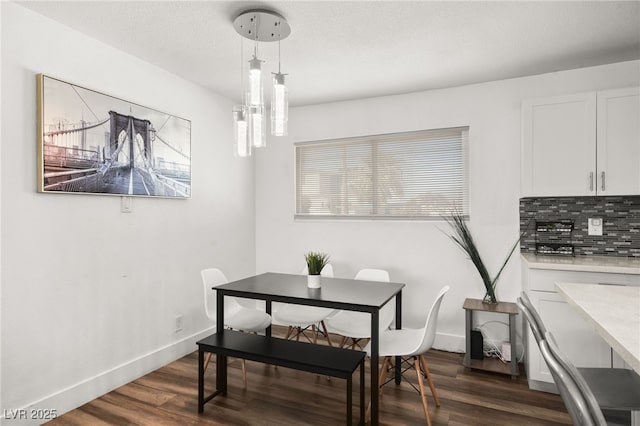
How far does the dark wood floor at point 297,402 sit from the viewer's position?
239cm

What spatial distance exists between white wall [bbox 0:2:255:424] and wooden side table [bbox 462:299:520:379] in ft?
8.13

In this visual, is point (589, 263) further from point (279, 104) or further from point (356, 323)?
point (279, 104)

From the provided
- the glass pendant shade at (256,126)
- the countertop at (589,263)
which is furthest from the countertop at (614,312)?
the glass pendant shade at (256,126)

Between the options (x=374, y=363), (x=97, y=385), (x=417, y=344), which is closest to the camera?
(x=374, y=363)

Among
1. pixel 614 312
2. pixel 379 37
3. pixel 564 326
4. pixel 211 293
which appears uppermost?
pixel 379 37

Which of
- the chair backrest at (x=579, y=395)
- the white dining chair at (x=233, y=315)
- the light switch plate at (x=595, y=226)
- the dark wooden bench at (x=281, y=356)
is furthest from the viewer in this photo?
the light switch plate at (x=595, y=226)

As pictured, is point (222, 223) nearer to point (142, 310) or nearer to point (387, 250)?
point (142, 310)

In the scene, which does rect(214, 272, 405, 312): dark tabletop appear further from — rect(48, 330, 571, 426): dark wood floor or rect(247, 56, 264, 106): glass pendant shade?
rect(247, 56, 264, 106): glass pendant shade

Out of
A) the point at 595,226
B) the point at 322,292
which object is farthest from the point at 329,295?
the point at 595,226

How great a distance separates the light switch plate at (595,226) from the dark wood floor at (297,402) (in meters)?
1.36

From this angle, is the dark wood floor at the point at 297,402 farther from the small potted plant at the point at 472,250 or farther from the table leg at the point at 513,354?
the small potted plant at the point at 472,250

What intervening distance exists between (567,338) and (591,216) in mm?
1155

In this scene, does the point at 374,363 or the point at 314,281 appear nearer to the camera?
the point at 374,363

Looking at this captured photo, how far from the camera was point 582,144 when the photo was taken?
2885mm
